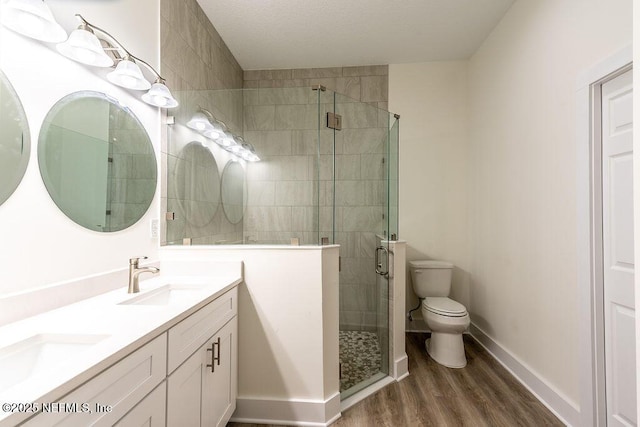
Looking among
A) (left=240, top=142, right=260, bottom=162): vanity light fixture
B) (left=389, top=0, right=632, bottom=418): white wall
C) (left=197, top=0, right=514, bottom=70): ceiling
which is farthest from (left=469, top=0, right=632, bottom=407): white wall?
(left=240, top=142, right=260, bottom=162): vanity light fixture

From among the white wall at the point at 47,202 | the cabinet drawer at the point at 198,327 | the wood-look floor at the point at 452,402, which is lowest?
the wood-look floor at the point at 452,402

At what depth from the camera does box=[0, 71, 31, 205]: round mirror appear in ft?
3.18

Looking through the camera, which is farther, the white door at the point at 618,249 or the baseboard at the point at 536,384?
the baseboard at the point at 536,384

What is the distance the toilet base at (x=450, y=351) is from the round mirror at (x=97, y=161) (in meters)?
2.51

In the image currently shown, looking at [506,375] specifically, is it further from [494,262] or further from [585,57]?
[585,57]

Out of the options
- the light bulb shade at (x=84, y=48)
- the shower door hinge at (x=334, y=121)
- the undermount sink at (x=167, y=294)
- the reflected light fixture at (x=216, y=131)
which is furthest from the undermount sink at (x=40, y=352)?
the shower door hinge at (x=334, y=121)

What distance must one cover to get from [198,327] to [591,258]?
2073mm

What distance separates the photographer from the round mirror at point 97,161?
1.17m

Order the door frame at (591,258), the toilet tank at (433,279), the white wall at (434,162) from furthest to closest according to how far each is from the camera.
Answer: the white wall at (434,162)
the toilet tank at (433,279)
the door frame at (591,258)

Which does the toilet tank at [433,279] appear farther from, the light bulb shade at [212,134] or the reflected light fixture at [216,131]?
the light bulb shade at [212,134]

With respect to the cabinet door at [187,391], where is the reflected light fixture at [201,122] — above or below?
above

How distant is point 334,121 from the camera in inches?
75.1

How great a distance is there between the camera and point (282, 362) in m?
1.71

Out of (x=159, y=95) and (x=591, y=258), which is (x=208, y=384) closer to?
(x=159, y=95)
